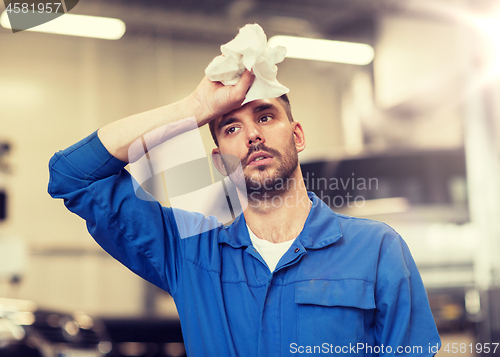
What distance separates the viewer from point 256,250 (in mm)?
896

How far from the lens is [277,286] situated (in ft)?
2.82

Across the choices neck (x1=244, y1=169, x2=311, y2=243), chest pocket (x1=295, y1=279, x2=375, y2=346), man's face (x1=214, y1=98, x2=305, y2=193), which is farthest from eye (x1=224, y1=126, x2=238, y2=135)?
chest pocket (x1=295, y1=279, x2=375, y2=346)

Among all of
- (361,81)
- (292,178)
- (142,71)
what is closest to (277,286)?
(292,178)

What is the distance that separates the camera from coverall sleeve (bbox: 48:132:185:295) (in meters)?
0.80

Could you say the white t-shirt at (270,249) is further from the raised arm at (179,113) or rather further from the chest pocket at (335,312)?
the raised arm at (179,113)

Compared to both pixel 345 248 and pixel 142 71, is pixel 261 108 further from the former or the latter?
pixel 142 71

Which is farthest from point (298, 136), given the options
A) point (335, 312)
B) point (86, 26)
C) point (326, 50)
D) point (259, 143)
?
point (326, 50)

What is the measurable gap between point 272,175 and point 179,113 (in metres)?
0.22

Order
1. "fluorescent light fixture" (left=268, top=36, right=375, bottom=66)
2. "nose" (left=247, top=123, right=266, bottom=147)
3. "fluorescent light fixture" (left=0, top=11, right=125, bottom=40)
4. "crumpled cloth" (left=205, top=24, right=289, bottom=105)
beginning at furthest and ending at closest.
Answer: "fluorescent light fixture" (left=268, top=36, right=375, bottom=66) < "fluorescent light fixture" (left=0, top=11, right=125, bottom=40) < "nose" (left=247, top=123, right=266, bottom=147) < "crumpled cloth" (left=205, top=24, right=289, bottom=105)

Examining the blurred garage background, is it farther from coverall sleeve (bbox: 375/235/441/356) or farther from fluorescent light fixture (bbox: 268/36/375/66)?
coverall sleeve (bbox: 375/235/441/356)

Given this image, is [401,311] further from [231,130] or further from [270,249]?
[231,130]

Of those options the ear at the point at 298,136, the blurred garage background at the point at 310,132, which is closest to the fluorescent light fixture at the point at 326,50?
the blurred garage background at the point at 310,132

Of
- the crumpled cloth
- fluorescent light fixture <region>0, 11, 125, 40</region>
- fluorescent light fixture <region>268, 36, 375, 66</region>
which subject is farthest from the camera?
fluorescent light fixture <region>268, 36, 375, 66</region>

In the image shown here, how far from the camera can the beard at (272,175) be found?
875mm
